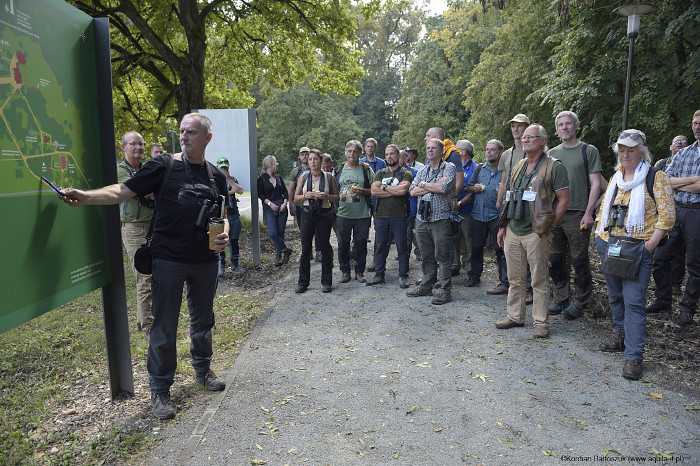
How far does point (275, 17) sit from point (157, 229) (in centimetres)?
1229

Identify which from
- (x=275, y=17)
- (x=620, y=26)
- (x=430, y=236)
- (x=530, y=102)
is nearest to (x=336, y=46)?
(x=275, y=17)

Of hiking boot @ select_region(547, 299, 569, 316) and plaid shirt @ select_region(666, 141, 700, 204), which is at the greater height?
plaid shirt @ select_region(666, 141, 700, 204)

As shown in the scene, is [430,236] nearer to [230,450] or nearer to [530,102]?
[230,450]

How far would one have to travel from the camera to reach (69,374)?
4812 mm

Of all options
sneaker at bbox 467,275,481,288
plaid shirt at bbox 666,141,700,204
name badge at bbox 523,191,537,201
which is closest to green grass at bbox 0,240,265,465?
sneaker at bbox 467,275,481,288

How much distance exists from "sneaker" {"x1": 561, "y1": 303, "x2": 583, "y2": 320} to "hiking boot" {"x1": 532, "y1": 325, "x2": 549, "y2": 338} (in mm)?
716

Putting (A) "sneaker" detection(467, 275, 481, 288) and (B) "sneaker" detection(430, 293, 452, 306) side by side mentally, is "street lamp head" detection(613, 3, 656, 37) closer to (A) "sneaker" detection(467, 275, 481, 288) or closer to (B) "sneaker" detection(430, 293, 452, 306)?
(A) "sneaker" detection(467, 275, 481, 288)

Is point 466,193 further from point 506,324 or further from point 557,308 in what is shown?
point 506,324

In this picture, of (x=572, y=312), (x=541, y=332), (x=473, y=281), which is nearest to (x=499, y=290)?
(x=473, y=281)

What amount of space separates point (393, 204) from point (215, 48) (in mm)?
11741

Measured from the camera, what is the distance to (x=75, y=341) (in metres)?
5.84

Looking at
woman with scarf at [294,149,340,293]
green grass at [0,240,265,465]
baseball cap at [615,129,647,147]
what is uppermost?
baseball cap at [615,129,647,147]

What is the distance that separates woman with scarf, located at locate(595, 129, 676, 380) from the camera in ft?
13.8

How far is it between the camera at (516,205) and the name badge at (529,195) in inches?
2.7
